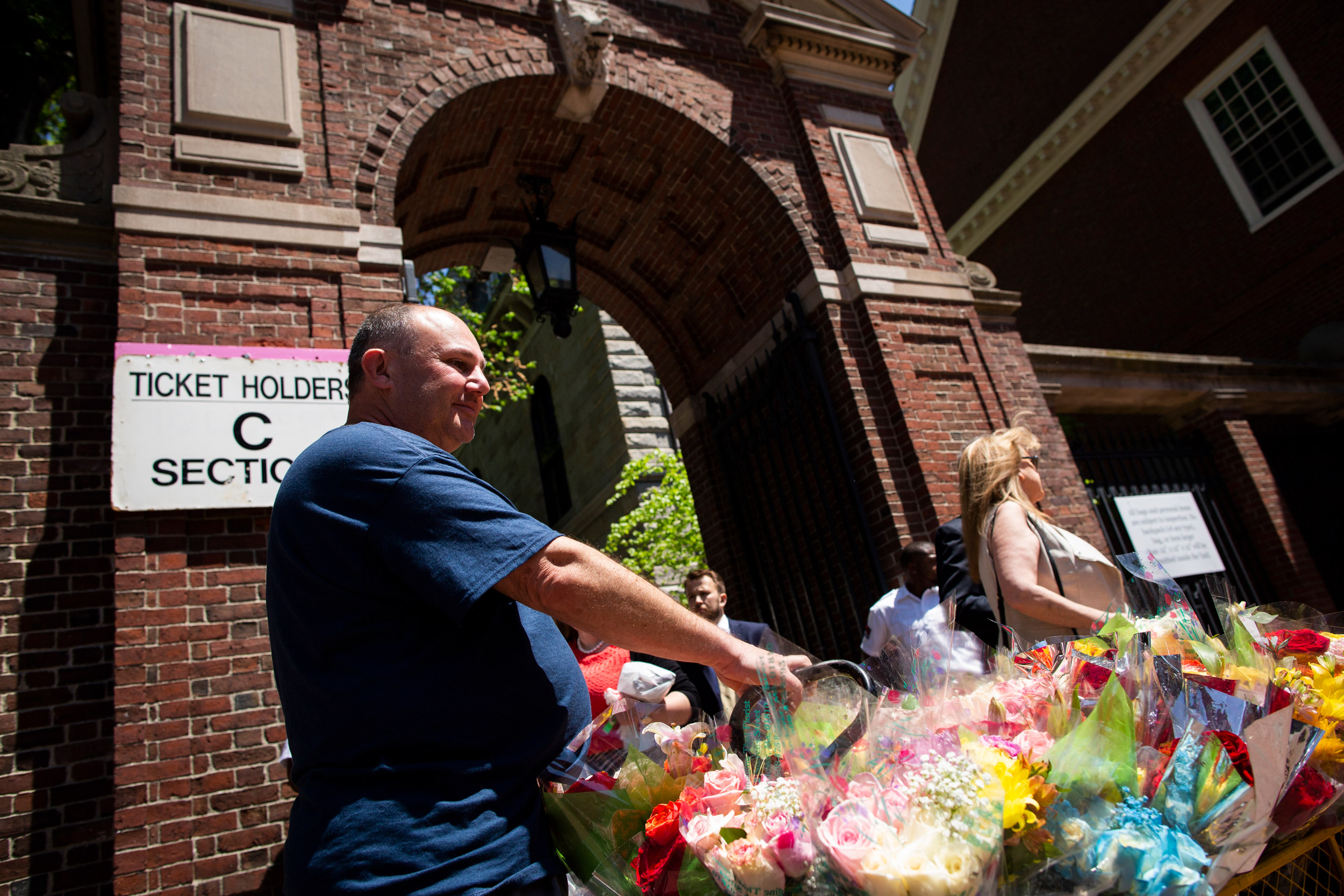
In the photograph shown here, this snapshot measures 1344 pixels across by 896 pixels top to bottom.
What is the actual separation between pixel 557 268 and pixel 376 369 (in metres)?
5.02

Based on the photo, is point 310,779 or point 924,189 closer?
point 310,779

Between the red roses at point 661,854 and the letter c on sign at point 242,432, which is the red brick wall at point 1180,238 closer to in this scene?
the letter c on sign at point 242,432

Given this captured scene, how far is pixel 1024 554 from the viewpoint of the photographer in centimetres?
307

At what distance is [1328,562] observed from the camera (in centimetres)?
1071

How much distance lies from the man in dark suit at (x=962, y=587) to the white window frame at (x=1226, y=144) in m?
11.3

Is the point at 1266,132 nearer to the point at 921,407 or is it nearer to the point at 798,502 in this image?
the point at 921,407

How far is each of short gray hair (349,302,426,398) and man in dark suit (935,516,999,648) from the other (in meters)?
2.64

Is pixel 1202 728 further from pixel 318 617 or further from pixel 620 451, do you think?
pixel 620 451

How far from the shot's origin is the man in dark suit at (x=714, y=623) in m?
4.09

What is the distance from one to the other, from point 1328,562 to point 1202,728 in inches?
474

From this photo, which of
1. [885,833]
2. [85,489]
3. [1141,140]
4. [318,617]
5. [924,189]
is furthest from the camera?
[1141,140]

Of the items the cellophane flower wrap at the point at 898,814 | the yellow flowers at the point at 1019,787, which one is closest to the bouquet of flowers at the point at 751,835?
the cellophane flower wrap at the point at 898,814

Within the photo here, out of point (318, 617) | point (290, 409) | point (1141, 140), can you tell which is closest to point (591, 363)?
point (290, 409)

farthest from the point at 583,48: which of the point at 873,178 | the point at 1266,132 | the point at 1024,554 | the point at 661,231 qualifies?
the point at 1266,132
